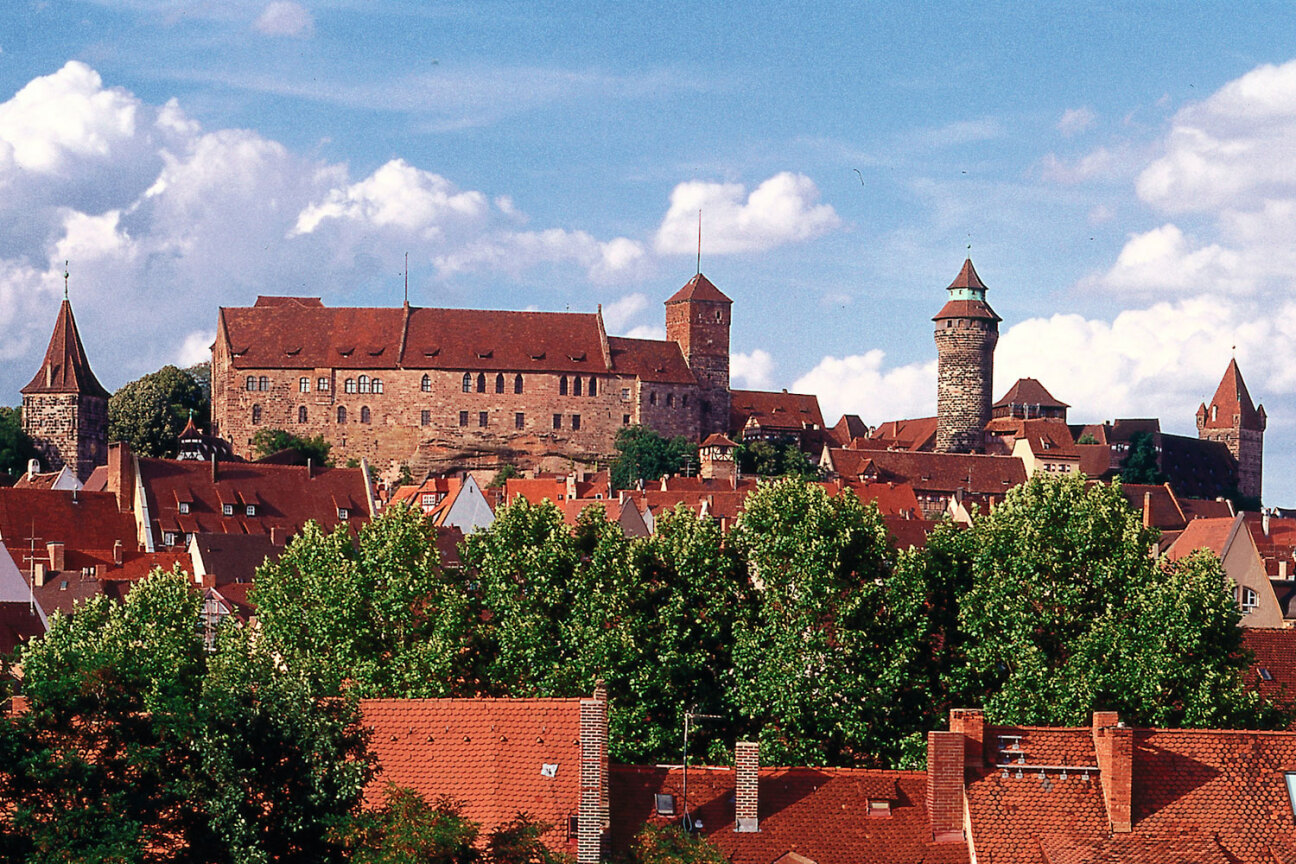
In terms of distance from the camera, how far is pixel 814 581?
44969 mm

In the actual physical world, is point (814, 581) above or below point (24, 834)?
above

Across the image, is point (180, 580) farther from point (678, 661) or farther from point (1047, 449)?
point (1047, 449)

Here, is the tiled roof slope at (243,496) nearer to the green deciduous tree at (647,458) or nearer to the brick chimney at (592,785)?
the green deciduous tree at (647,458)

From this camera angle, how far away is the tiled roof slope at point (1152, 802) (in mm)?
30938

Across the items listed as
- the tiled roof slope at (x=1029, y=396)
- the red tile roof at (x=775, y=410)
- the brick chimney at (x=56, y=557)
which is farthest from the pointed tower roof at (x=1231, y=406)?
the brick chimney at (x=56, y=557)

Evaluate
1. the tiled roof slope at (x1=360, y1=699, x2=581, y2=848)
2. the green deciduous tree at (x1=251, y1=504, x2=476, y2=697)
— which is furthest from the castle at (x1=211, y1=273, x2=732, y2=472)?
the tiled roof slope at (x1=360, y1=699, x2=581, y2=848)

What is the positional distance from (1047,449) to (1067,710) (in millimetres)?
104393

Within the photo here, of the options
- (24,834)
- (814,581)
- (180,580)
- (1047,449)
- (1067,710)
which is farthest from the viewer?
(1047,449)

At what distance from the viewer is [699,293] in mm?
147125

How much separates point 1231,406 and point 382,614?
132178 mm

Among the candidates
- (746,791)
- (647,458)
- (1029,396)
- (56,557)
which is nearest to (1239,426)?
(1029,396)

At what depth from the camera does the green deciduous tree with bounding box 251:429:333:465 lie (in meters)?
132

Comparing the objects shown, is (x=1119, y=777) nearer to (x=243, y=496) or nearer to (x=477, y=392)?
(x=243, y=496)

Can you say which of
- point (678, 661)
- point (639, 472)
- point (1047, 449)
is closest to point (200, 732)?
point (678, 661)
